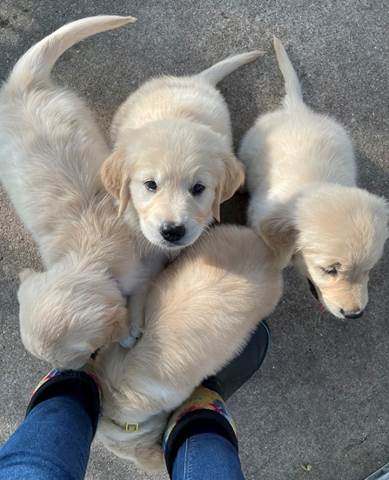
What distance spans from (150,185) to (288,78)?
1.37m

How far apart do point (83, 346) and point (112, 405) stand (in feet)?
1.50

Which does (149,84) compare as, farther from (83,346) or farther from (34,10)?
(83,346)

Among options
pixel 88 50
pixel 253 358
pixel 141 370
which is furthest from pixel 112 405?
pixel 88 50

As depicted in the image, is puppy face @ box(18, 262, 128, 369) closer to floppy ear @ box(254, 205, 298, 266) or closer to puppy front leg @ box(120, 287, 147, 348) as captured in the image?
puppy front leg @ box(120, 287, 147, 348)

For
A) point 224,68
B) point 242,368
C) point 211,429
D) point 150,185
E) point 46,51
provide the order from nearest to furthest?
A: point 150,185 → point 211,429 → point 46,51 → point 242,368 → point 224,68

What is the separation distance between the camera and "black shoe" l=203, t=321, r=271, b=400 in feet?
8.76

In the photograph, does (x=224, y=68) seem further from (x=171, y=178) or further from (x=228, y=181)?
(x=171, y=178)

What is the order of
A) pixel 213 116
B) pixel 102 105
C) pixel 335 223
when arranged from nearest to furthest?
pixel 335 223 → pixel 213 116 → pixel 102 105

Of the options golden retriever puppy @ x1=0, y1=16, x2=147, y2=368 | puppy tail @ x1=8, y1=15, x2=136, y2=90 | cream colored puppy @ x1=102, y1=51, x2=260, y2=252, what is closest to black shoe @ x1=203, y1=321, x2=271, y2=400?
golden retriever puppy @ x1=0, y1=16, x2=147, y2=368

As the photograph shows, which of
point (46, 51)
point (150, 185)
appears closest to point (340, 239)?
point (150, 185)

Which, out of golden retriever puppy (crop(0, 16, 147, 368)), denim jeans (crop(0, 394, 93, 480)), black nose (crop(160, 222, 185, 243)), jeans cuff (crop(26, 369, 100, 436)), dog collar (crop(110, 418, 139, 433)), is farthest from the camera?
dog collar (crop(110, 418, 139, 433))

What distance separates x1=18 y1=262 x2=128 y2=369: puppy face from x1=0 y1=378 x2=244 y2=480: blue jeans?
0.71 ft

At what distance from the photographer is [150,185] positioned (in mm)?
2090

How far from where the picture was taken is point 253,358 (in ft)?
8.97
